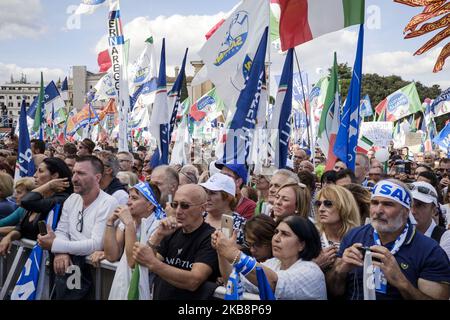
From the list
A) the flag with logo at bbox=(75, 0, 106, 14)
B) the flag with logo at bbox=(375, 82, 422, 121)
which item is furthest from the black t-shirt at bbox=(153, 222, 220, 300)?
the flag with logo at bbox=(375, 82, 422, 121)

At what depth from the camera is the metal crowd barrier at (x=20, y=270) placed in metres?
4.64

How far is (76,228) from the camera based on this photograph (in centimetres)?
493

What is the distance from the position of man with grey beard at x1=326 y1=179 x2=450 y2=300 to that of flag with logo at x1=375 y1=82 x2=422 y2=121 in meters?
17.7

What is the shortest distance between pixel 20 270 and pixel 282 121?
366 cm

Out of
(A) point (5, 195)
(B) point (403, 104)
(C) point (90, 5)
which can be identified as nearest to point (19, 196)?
(A) point (5, 195)

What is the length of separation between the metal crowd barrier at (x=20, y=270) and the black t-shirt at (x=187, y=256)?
1.96 ft

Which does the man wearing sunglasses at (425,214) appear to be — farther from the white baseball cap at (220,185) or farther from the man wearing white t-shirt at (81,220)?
the man wearing white t-shirt at (81,220)

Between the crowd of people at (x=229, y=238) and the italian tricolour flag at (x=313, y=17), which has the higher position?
the italian tricolour flag at (x=313, y=17)

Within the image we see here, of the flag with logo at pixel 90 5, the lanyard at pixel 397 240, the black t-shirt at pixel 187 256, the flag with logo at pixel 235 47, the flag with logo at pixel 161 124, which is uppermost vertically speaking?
the flag with logo at pixel 90 5

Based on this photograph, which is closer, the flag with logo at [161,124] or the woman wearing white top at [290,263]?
the woman wearing white top at [290,263]

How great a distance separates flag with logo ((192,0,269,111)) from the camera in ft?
26.1

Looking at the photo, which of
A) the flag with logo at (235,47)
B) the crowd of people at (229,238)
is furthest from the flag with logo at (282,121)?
the crowd of people at (229,238)

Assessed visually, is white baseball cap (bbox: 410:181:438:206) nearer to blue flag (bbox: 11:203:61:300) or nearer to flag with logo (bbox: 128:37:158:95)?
blue flag (bbox: 11:203:61:300)

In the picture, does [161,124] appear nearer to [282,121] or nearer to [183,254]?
[282,121]
